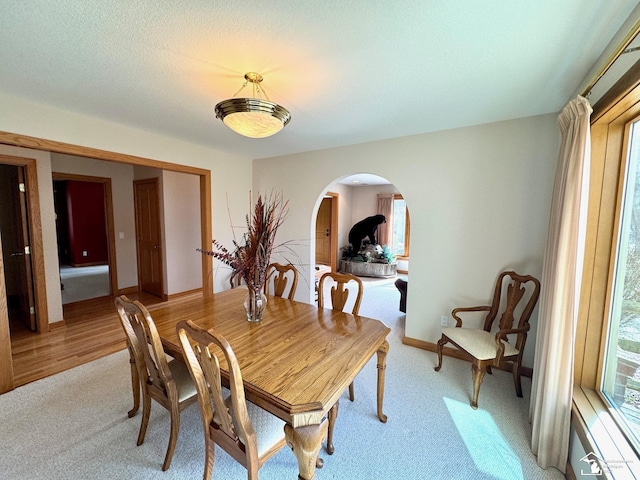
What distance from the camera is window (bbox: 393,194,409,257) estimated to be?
290 inches

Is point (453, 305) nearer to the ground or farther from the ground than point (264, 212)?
nearer to the ground

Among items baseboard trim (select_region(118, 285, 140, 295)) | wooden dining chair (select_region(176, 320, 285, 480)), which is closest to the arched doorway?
baseboard trim (select_region(118, 285, 140, 295))

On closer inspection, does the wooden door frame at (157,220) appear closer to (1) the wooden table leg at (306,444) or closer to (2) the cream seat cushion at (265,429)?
(2) the cream seat cushion at (265,429)

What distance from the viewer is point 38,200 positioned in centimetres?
316

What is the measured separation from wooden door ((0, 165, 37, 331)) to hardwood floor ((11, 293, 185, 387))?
34 centimetres

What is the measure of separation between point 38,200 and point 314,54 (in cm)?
372

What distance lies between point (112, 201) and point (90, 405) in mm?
3668

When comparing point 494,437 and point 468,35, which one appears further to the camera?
point 494,437

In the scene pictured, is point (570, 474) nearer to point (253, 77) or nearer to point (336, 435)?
point (336, 435)

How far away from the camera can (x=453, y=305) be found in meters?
2.87

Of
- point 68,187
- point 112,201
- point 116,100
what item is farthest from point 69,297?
point 116,100

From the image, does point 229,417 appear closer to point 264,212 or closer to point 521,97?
point 264,212

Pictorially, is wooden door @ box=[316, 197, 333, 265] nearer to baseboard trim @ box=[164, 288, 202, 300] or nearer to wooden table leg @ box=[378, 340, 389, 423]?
baseboard trim @ box=[164, 288, 202, 300]

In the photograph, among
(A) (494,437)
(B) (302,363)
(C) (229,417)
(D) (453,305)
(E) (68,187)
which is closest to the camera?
(C) (229,417)
